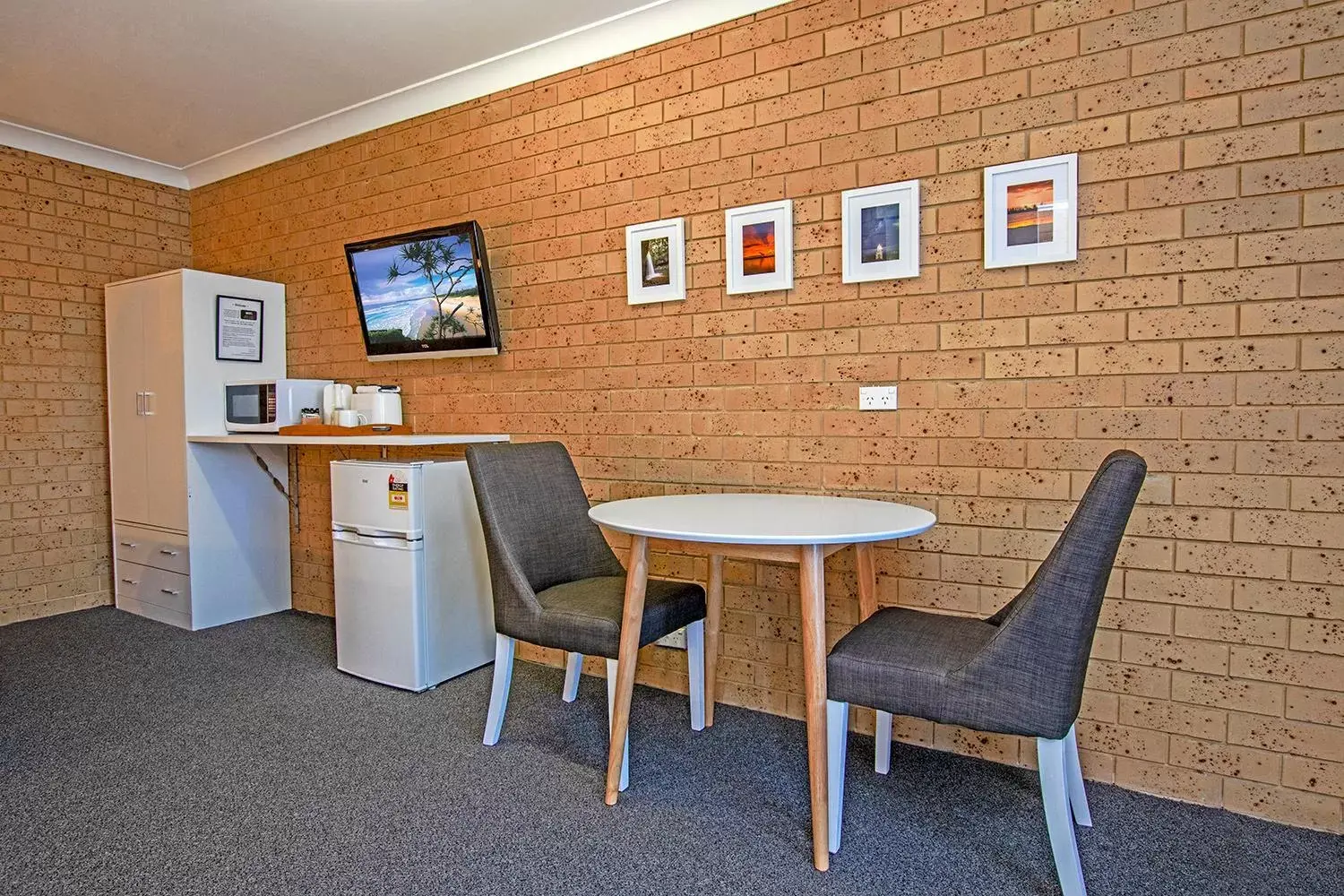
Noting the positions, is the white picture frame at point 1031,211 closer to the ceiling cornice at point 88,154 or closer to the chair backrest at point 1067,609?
the chair backrest at point 1067,609

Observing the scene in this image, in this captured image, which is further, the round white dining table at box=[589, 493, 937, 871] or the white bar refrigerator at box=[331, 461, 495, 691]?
the white bar refrigerator at box=[331, 461, 495, 691]

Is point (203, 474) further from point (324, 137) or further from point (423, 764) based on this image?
point (423, 764)

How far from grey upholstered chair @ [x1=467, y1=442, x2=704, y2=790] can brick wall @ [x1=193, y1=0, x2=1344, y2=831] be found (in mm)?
385

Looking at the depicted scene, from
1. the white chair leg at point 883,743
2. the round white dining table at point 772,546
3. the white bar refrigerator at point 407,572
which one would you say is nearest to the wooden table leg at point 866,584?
the round white dining table at point 772,546

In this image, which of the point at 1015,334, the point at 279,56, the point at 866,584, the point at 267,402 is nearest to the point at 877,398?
the point at 1015,334

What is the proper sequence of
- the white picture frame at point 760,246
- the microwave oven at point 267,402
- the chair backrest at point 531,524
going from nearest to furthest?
the chair backrest at point 531,524 → the white picture frame at point 760,246 → the microwave oven at point 267,402

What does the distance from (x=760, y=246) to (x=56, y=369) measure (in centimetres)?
437

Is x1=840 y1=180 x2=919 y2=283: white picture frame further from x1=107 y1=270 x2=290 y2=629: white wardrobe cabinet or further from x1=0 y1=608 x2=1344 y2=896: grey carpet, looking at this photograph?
x1=107 y1=270 x2=290 y2=629: white wardrobe cabinet

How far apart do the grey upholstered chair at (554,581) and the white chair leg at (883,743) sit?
0.64 meters

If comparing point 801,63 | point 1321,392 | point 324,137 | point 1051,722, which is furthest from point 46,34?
point 1321,392

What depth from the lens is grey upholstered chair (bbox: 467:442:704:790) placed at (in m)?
2.30

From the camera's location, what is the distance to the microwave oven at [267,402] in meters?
3.95

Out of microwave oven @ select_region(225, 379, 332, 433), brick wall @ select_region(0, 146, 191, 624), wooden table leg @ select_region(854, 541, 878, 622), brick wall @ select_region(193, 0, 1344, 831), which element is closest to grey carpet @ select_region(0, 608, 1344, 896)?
brick wall @ select_region(193, 0, 1344, 831)

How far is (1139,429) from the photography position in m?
2.23
